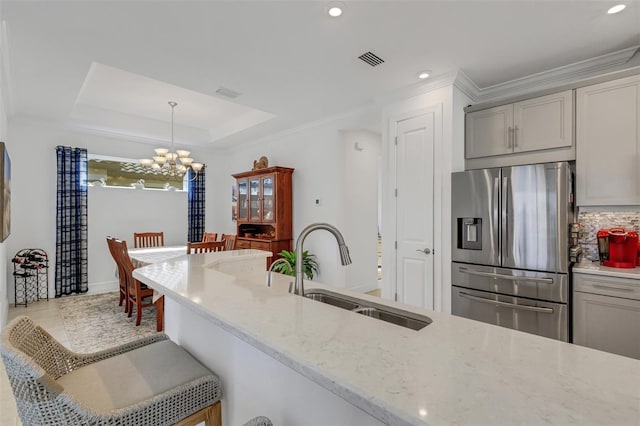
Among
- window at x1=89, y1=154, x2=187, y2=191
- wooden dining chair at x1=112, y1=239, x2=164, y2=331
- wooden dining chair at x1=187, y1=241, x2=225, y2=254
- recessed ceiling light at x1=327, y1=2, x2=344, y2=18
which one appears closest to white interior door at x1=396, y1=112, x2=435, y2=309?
recessed ceiling light at x1=327, y1=2, x2=344, y2=18

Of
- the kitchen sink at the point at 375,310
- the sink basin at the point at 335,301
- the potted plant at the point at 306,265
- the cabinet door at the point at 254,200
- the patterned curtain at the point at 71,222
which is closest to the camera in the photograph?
the kitchen sink at the point at 375,310

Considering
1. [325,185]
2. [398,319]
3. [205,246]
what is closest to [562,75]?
[325,185]

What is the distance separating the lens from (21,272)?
4.30m

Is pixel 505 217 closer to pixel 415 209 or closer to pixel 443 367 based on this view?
pixel 415 209

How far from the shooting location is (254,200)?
5.36m

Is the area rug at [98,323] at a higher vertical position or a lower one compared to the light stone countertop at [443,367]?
lower

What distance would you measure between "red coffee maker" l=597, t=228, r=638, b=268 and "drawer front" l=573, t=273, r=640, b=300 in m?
0.23

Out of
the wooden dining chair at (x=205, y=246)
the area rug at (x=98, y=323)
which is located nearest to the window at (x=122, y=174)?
the area rug at (x=98, y=323)

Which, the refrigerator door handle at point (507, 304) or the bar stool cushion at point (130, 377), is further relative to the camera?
the refrigerator door handle at point (507, 304)

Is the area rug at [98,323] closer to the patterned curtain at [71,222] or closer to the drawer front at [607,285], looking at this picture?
the patterned curtain at [71,222]

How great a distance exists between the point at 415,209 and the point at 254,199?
3024mm

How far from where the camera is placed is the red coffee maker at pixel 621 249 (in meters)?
2.33

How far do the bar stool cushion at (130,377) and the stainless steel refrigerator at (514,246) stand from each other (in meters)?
2.47

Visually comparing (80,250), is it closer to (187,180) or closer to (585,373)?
(187,180)
